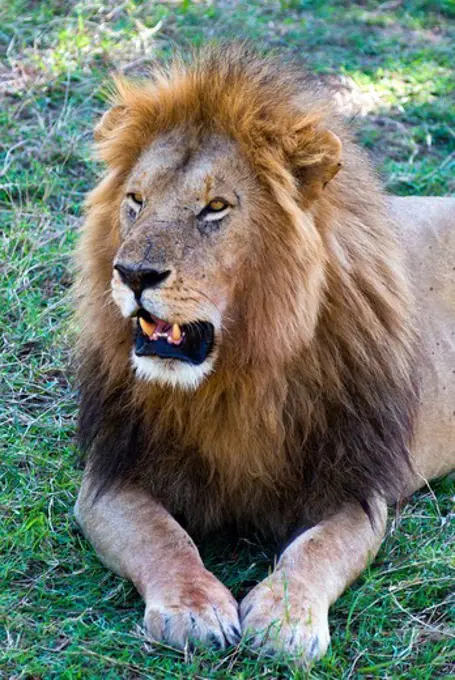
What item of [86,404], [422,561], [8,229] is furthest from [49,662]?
[8,229]

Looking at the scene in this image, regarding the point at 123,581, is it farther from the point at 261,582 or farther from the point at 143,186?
the point at 143,186

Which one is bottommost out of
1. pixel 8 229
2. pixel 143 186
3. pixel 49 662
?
pixel 8 229

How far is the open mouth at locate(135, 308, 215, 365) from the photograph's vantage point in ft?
11.9

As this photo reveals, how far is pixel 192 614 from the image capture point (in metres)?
3.50

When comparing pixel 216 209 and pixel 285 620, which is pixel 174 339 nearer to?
pixel 216 209

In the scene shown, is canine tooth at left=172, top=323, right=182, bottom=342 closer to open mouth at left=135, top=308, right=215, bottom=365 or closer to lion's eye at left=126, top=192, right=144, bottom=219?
open mouth at left=135, top=308, right=215, bottom=365

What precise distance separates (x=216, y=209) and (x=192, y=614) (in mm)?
1103

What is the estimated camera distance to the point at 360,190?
4.10 meters

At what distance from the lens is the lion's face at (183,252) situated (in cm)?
353

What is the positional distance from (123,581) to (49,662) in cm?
46

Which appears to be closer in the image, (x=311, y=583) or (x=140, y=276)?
(x=140, y=276)

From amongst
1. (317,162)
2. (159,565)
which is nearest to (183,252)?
(317,162)

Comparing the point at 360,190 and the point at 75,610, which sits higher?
the point at 360,190

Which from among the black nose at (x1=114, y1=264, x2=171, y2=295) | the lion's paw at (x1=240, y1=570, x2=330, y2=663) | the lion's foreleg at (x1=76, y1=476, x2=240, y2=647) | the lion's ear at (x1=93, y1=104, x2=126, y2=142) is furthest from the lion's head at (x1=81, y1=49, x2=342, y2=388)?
the lion's paw at (x1=240, y1=570, x2=330, y2=663)
